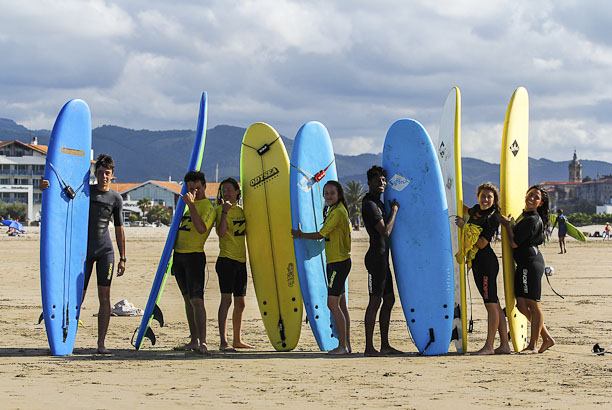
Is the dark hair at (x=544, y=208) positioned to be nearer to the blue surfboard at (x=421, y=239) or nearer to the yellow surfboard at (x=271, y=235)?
the blue surfboard at (x=421, y=239)

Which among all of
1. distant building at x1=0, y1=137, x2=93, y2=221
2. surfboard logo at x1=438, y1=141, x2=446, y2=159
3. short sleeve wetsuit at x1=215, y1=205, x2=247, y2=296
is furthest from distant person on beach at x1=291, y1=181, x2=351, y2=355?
distant building at x1=0, y1=137, x2=93, y2=221

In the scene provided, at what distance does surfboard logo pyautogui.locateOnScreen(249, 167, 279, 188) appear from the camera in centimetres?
643

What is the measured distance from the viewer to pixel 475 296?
32.7 feet

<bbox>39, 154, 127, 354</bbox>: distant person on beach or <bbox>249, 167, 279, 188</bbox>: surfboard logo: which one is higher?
<bbox>249, 167, 279, 188</bbox>: surfboard logo

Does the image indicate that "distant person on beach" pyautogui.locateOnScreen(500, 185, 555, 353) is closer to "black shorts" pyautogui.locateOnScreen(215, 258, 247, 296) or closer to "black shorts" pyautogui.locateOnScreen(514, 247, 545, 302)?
"black shorts" pyautogui.locateOnScreen(514, 247, 545, 302)

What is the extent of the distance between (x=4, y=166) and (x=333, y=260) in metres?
72.7

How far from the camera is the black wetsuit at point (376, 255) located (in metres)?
5.44

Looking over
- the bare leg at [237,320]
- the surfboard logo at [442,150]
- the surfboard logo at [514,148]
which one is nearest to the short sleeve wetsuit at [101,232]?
the bare leg at [237,320]

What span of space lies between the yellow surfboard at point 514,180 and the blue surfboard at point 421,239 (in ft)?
1.48

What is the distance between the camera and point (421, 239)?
578cm

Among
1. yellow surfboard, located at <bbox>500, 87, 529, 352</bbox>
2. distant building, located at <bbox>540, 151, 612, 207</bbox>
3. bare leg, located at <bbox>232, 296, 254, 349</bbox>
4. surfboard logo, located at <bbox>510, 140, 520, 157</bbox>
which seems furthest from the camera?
distant building, located at <bbox>540, 151, 612, 207</bbox>

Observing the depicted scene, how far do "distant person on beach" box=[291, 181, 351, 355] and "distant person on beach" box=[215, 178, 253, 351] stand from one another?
0.63 meters

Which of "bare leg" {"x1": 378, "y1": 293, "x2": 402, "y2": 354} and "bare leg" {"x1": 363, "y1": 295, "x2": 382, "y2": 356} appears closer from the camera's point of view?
"bare leg" {"x1": 363, "y1": 295, "x2": 382, "y2": 356}

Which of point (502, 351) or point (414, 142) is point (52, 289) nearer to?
point (414, 142)
